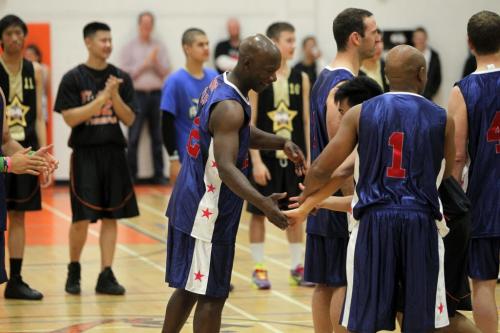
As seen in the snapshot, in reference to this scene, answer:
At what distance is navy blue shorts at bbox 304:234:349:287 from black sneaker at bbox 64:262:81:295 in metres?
3.13

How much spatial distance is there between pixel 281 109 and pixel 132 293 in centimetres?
221

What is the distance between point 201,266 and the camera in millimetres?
5652

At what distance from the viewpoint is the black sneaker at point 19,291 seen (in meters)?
8.54

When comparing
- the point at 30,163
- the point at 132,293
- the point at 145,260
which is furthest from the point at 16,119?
the point at 30,163

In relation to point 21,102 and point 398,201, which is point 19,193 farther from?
point 398,201

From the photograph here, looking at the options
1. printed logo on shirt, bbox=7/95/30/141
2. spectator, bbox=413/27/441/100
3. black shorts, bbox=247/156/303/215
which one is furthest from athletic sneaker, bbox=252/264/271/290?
spectator, bbox=413/27/441/100

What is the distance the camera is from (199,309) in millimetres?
5742

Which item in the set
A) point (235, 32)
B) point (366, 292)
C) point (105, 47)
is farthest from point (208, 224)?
point (235, 32)

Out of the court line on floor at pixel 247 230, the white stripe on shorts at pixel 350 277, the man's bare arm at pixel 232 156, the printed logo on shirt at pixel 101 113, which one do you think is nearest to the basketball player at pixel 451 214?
the man's bare arm at pixel 232 156

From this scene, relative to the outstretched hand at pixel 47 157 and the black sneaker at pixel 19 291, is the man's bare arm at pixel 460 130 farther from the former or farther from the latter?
the black sneaker at pixel 19 291

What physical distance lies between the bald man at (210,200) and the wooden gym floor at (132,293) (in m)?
1.71

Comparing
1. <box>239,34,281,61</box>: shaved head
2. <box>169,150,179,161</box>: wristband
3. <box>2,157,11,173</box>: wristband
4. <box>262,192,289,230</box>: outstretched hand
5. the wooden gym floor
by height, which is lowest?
the wooden gym floor

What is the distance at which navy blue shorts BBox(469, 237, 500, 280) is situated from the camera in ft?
20.4

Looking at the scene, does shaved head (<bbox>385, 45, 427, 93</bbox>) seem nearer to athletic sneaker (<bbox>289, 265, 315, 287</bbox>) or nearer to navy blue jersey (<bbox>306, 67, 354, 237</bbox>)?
navy blue jersey (<bbox>306, 67, 354, 237</bbox>)
